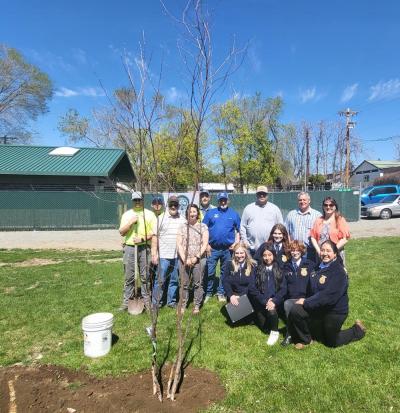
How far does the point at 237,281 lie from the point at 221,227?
1027 mm

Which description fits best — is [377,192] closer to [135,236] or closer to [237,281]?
[237,281]

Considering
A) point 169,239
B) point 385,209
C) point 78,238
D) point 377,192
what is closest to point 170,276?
point 169,239

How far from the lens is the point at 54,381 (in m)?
3.22

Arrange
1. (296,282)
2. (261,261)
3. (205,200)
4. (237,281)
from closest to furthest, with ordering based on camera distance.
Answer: (296,282) < (261,261) < (237,281) < (205,200)

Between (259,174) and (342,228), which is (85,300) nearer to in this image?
(342,228)

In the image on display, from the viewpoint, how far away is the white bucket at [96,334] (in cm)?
359

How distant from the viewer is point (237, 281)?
4.47m

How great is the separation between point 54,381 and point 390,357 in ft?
11.0

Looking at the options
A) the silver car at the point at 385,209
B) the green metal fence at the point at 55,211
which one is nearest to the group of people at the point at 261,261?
the green metal fence at the point at 55,211

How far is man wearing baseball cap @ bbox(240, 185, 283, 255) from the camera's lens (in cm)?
504

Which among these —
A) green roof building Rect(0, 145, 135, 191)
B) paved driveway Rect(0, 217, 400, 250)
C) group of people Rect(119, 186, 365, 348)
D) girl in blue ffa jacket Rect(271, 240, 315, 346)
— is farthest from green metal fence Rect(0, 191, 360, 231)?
girl in blue ffa jacket Rect(271, 240, 315, 346)

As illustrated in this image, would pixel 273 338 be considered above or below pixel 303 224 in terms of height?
below

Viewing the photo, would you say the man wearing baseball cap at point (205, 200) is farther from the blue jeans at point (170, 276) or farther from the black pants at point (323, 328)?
the black pants at point (323, 328)

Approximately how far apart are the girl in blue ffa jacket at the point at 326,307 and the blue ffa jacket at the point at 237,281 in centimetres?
79
